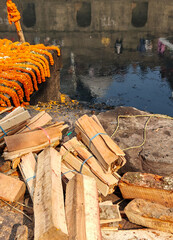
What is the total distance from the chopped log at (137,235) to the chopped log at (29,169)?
5.19 ft

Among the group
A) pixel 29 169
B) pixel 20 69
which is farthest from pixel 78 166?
pixel 20 69

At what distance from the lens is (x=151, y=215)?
3.96 meters

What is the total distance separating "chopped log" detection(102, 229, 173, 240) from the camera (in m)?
3.72

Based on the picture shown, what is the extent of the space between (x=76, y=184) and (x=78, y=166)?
93 centimetres

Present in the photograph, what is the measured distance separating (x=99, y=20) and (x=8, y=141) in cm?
3450

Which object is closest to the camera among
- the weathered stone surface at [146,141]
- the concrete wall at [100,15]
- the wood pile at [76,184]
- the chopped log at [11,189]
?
the wood pile at [76,184]

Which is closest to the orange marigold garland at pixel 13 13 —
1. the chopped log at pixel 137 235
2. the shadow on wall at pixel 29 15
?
the chopped log at pixel 137 235

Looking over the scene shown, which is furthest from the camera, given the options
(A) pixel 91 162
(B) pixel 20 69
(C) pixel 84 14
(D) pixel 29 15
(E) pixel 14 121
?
(D) pixel 29 15

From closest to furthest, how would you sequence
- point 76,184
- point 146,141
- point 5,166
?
point 76,184 → point 5,166 → point 146,141

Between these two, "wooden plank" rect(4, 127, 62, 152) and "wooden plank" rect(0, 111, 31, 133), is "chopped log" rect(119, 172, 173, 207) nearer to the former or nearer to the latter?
"wooden plank" rect(4, 127, 62, 152)

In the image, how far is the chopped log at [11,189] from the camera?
395 cm

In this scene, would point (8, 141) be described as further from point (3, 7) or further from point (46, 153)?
point (3, 7)

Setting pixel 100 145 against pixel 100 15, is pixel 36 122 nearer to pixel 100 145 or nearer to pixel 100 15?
pixel 100 145

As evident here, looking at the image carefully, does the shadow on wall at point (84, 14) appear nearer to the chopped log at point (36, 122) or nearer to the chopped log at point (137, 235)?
A: the chopped log at point (36, 122)
